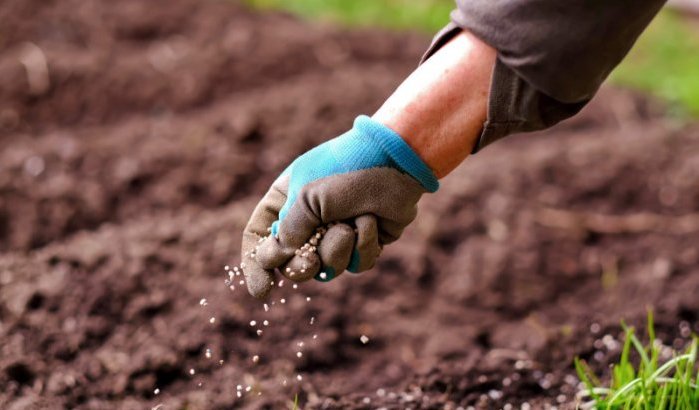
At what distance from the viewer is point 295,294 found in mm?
2758

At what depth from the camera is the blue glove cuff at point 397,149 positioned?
1675 mm

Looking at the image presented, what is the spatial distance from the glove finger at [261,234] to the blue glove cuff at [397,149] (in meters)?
0.23

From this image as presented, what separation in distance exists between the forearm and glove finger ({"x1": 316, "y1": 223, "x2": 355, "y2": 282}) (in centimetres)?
22

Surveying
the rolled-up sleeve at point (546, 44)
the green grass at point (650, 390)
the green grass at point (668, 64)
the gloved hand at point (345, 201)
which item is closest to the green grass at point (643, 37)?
the green grass at point (668, 64)

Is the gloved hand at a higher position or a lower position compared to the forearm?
lower

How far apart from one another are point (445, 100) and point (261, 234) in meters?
0.51

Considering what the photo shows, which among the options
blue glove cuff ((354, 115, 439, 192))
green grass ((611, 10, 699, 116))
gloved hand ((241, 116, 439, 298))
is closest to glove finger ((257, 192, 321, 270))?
gloved hand ((241, 116, 439, 298))

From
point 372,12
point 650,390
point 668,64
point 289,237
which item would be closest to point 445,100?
point 289,237

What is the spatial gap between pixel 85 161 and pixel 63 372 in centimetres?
143

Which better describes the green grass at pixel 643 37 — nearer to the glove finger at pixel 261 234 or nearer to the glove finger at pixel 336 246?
the glove finger at pixel 261 234

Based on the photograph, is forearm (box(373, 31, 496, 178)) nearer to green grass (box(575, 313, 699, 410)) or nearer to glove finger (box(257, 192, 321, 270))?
glove finger (box(257, 192, 321, 270))

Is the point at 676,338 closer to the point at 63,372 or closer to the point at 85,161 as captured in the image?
the point at 63,372

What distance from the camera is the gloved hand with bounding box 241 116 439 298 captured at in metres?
1.69

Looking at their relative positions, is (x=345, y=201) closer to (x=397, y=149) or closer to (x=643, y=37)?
(x=397, y=149)
